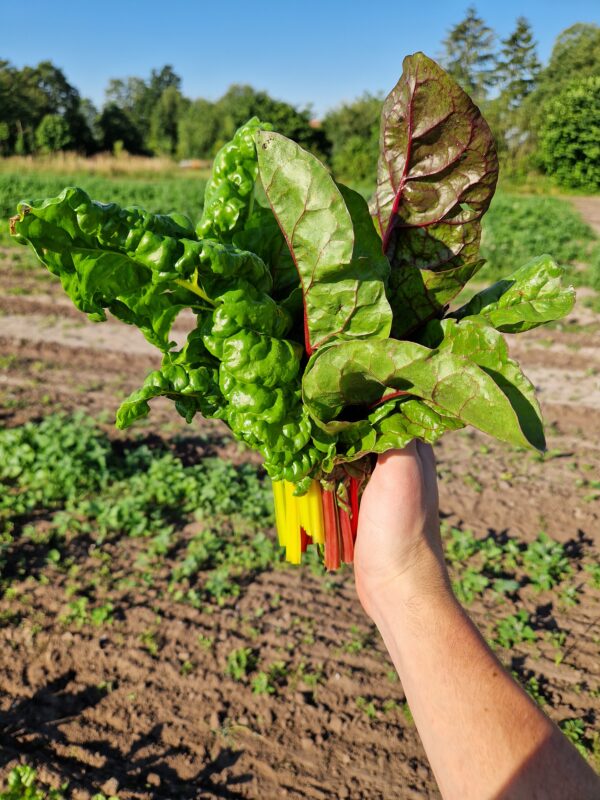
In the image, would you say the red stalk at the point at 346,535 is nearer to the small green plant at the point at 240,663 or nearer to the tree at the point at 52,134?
the small green plant at the point at 240,663

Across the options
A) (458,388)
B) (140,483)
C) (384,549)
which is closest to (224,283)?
(458,388)

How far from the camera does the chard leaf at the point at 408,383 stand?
127cm

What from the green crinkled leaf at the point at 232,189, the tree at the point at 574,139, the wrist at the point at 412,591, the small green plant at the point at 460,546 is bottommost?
the small green plant at the point at 460,546

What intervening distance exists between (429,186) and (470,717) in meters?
1.31

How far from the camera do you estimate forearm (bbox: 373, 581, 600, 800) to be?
A: 132 cm

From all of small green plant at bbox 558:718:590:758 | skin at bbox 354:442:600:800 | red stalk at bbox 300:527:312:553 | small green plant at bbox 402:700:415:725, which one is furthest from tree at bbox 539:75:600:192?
skin at bbox 354:442:600:800

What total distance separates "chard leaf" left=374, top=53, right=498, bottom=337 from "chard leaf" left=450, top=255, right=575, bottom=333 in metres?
0.11

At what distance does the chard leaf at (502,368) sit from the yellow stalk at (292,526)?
794mm

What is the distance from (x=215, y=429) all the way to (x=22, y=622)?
2.58 m

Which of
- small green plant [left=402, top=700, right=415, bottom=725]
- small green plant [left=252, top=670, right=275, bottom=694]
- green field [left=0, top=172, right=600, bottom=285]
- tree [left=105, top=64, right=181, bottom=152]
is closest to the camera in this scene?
small green plant [left=402, top=700, right=415, bottom=725]

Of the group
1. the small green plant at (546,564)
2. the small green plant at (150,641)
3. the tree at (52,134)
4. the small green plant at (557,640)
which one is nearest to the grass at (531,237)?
the small green plant at (546,564)

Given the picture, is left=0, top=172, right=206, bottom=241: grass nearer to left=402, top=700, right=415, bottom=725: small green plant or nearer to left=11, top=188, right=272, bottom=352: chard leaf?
left=402, top=700, right=415, bottom=725: small green plant

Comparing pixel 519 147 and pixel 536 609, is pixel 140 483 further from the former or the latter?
pixel 519 147

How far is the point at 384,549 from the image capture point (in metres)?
Result: 1.80
